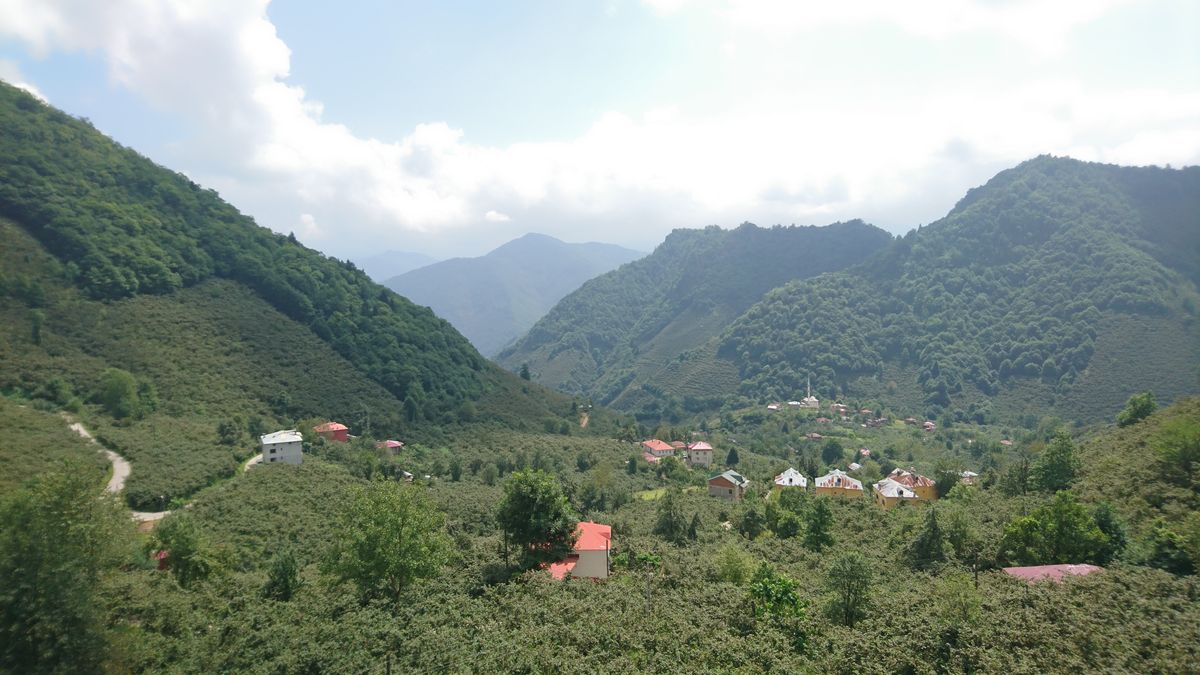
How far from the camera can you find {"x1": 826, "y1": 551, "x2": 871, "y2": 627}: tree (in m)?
14.4

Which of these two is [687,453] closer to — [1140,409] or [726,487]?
[726,487]

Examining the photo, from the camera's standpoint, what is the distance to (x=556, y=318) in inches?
7249

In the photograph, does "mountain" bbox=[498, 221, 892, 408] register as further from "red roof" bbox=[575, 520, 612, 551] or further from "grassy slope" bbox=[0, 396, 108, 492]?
"red roof" bbox=[575, 520, 612, 551]

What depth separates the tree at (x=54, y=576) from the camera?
452 inches

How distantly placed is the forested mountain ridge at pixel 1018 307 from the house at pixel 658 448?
52808 mm

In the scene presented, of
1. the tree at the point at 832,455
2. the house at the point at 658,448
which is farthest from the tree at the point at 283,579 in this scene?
the tree at the point at 832,455

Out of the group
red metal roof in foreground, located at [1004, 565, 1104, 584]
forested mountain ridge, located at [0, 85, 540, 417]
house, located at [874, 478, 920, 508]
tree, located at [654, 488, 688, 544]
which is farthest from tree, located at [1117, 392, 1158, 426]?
forested mountain ridge, located at [0, 85, 540, 417]

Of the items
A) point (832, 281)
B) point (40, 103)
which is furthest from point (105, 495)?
point (832, 281)

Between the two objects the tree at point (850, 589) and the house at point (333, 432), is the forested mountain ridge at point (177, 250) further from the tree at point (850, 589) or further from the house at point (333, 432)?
the tree at point (850, 589)

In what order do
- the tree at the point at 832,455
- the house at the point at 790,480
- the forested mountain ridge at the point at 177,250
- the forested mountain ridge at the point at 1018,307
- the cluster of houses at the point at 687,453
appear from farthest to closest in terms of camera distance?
the forested mountain ridge at the point at 1018,307 → the tree at the point at 832,455 → the cluster of houses at the point at 687,453 → the forested mountain ridge at the point at 177,250 → the house at the point at 790,480

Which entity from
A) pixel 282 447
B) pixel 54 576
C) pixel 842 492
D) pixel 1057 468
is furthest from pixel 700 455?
pixel 54 576

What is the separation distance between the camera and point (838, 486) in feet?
144

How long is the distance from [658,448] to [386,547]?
153ft

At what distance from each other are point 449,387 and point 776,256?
Result: 135 m
